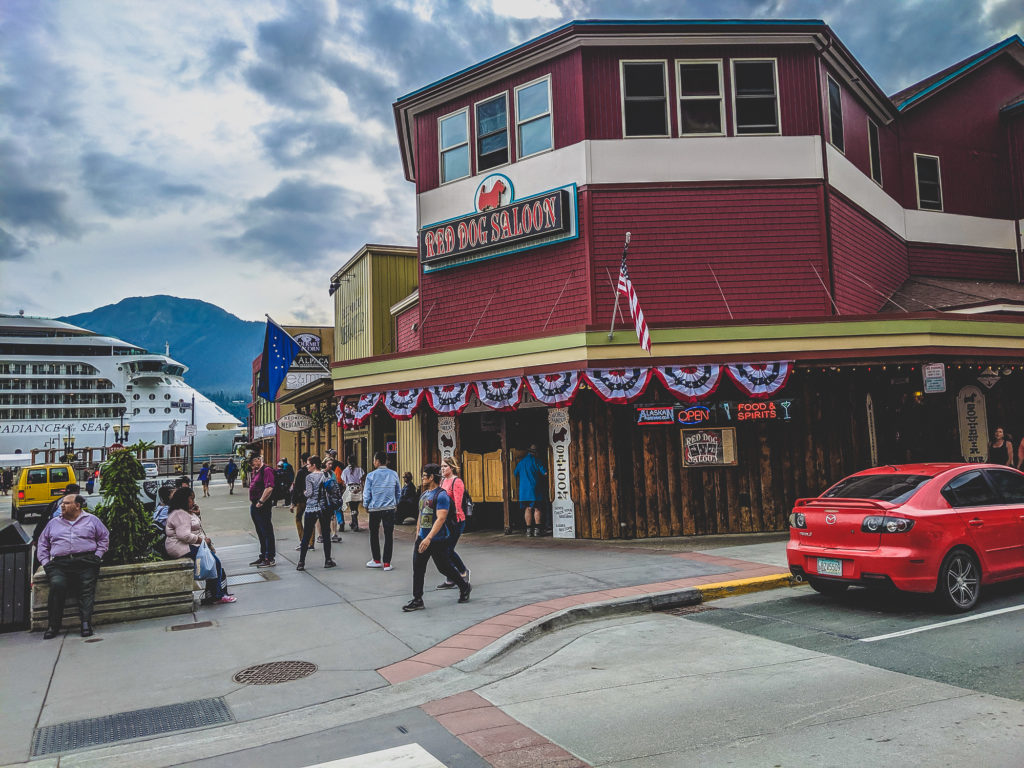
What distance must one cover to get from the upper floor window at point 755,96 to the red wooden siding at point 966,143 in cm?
689

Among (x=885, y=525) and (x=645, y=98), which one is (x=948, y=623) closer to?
(x=885, y=525)

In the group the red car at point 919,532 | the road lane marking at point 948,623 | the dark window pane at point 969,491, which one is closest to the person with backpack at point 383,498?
the red car at point 919,532

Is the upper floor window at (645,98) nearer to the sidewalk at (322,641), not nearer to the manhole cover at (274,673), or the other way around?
the sidewalk at (322,641)

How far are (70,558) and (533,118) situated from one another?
12.3 meters

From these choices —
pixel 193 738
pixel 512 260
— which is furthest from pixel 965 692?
pixel 512 260

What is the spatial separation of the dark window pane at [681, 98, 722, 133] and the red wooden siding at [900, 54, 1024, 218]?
7737 millimetres

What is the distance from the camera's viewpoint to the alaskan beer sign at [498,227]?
1544 cm

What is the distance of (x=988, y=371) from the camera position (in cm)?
1554

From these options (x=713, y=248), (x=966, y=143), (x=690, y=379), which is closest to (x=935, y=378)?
(x=690, y=379)

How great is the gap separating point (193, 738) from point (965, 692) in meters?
5.47

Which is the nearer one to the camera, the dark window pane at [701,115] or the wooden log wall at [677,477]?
the wooden log wall at [677,477]

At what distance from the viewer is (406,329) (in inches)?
868

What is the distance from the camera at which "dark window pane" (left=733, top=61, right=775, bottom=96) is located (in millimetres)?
15898

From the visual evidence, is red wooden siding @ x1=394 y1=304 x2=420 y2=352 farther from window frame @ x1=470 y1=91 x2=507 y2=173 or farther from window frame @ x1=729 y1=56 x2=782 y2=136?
window frame @ x1=729 y1=56 x2=782 y2=136
